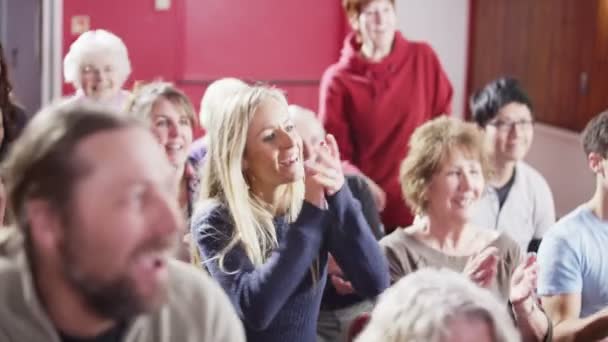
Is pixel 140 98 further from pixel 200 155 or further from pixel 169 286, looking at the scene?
pixel 169 286

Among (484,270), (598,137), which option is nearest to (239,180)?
(484,270)

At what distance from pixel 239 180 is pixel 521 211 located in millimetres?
1376

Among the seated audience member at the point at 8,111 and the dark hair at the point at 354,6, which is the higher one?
the dark hair at the point at 354,6

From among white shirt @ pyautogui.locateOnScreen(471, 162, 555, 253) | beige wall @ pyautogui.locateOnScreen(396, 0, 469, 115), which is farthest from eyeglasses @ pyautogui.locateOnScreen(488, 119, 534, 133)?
beige wall @ pyautogui.locateOnScreen(396, 0, 469, 115)

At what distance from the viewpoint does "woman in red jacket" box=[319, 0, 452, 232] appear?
11.7 feet

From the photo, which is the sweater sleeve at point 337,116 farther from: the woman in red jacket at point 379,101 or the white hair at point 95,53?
the white hair at point 95,53

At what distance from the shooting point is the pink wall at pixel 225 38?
584 cm

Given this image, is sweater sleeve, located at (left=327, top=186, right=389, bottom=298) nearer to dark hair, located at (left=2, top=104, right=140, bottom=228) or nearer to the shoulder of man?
the shoulder of man

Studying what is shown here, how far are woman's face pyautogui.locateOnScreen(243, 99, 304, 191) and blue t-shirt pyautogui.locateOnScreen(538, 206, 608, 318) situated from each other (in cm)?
74

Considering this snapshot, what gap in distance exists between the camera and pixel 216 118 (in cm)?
216

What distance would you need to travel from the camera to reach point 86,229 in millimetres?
1112

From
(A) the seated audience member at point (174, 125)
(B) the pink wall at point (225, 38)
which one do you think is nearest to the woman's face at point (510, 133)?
(A) the seated audience member at point (174, 125)

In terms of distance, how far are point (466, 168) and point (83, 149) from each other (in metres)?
1.54

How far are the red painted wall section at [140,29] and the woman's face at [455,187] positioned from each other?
3454 millimetres
